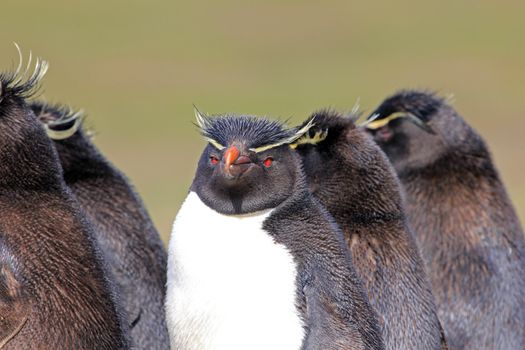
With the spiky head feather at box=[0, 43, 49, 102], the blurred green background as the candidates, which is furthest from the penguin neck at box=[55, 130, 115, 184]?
the blurred green background

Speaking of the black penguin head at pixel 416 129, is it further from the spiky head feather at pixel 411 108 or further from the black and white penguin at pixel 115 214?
the black and white penguin at pixel 115 214

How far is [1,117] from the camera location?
5473 millimetres

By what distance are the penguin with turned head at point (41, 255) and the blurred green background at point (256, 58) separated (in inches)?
803

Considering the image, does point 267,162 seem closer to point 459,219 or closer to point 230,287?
point 230,287

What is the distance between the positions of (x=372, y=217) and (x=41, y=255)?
1.78 meters

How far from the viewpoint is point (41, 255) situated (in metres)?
5.35

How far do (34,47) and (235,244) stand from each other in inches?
1162

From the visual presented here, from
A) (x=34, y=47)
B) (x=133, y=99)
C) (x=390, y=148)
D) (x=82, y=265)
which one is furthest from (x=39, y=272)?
(x=34, y=47)

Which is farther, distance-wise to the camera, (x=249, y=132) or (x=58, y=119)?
(x=58, y=119)

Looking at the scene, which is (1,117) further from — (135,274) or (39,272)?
(135,274)

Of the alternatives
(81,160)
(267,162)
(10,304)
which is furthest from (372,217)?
(10,304)

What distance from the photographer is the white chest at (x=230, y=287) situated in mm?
5488

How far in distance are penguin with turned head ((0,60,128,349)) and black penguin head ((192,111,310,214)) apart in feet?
1.83

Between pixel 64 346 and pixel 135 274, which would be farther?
pixel 135 274
